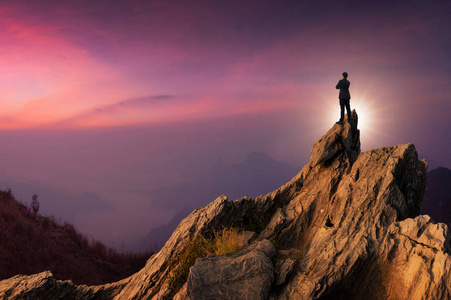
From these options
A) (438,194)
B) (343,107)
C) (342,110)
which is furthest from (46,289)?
(438,194)

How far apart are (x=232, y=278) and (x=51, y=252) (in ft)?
87.2

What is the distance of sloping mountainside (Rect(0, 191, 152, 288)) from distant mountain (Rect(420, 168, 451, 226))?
11711cm

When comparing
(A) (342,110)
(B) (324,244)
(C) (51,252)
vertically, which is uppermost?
(A) (342,110)

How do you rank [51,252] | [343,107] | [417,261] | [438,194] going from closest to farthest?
[417,261]
[343,107]
[51,252]
[438,194]

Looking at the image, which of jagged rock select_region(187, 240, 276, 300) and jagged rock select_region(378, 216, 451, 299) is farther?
jagged rock select_region(187, 240, 276, 300)

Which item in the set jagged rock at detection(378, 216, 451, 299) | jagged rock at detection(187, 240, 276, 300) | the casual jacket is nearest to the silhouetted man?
the casual jacket

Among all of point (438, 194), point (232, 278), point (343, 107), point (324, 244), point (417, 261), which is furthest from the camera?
point (438, 194)

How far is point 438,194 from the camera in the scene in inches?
5148

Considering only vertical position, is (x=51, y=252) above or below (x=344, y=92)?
below

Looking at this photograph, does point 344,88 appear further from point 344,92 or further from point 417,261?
point 417,261

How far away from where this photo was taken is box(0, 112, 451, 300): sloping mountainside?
433 inches

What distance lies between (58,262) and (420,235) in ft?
104

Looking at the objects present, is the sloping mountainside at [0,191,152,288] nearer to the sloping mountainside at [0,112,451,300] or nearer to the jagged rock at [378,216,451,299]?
the sloping mountainside at [0,112,451,300]

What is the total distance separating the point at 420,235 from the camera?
11.9 meters
